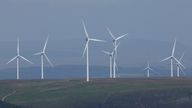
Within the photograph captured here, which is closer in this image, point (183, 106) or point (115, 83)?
point (183, 106)

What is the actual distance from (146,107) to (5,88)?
3441cm

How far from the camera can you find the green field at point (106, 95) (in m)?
121

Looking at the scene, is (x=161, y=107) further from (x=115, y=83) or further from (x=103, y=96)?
(x=115, y=83)

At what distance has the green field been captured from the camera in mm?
121312

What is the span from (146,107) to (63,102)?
11.3 metres

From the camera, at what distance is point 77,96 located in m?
→ 129

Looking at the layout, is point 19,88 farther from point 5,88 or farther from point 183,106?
point 183,106

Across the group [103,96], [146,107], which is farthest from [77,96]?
[146,107]

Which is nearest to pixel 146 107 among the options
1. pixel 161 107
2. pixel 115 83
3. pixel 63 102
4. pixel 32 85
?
pixel 161 107

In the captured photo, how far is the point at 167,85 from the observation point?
137 m

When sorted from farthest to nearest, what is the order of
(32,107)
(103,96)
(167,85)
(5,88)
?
(5,88) → (167,85) → (103,96) → (32,107)

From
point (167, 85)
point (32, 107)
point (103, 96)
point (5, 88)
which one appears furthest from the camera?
point (5, 88)

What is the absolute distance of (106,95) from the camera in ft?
419

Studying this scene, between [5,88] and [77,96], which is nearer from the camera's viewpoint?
[77,96]
